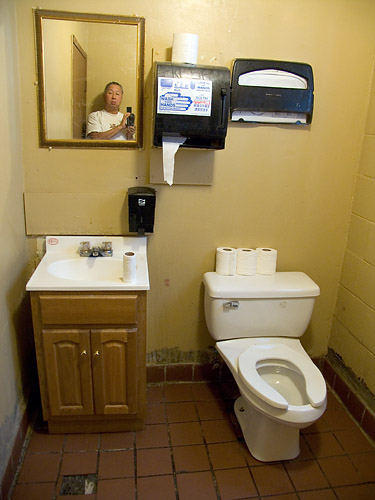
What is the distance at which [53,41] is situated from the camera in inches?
68.1

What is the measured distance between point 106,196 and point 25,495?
4.28 ft

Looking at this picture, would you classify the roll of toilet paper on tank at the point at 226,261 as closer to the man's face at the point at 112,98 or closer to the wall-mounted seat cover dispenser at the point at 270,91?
the wall-mounted seat cover dispenser at the point at 270,91

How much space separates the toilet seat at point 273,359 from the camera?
1.62 m

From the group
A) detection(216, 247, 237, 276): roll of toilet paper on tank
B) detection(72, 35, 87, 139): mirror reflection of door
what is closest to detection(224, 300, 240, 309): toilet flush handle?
detection(216, 247, 237, 276): roll of toilet paper on tank

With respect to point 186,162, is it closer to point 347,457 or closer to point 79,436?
point 79,436

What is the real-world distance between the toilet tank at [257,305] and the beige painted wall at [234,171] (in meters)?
0.19

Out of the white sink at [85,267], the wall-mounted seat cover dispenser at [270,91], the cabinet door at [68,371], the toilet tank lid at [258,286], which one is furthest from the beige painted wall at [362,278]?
the cabinet door at [68,371]

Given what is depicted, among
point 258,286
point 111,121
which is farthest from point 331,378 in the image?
point 111,121

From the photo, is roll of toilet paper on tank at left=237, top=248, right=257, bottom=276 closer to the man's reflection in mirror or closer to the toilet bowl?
the toilet bowl

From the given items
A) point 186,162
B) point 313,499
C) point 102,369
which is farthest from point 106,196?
point 313,499

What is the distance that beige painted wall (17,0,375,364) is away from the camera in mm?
1803

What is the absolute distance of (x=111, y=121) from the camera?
185cm

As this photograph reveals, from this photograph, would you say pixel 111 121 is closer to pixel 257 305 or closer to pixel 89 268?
pixel 89 268

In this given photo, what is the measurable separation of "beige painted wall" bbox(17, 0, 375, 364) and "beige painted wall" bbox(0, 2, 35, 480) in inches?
3.4
